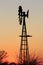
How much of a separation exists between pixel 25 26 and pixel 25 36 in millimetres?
1459

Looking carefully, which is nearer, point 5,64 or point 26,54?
point 26,54

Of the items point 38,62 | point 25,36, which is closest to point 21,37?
point 25,36

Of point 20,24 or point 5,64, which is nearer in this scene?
point 20,24

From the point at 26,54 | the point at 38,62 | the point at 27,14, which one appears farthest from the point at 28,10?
the point at 38,62

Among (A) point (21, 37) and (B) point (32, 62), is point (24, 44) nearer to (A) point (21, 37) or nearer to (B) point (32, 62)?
(A) point (21, 37)

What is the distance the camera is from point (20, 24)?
74938 millimetres

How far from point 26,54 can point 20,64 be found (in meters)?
3.48

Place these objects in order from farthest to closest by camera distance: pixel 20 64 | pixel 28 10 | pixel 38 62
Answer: pixel 38 62 → pixel 20 64 → pixel 28 10

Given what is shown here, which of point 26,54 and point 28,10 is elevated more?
point 28,10

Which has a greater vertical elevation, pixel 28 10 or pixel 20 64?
pixel 28 10

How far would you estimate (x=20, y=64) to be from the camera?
77.9m

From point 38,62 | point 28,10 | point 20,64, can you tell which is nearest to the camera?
point 28,10

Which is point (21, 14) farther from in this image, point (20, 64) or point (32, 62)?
point (32, 62)

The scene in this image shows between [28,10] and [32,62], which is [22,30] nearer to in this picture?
[28,10]
